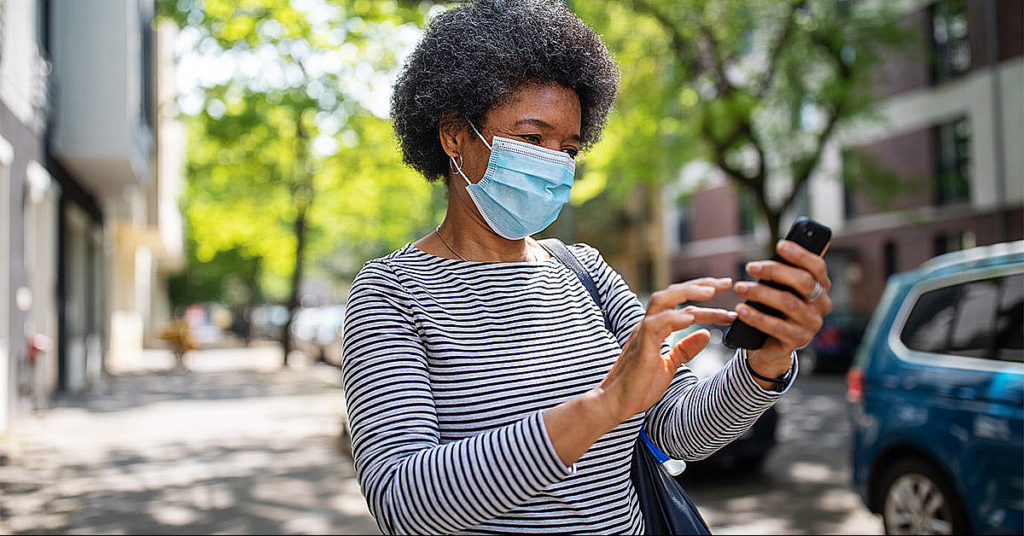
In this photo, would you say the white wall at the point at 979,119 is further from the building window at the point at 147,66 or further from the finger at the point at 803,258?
the finger at the point at 803,258

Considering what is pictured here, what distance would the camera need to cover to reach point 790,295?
54.2 inches

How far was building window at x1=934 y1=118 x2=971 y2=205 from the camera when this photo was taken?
847 inches

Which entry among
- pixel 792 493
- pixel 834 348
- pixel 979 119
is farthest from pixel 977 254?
pixel 979 119

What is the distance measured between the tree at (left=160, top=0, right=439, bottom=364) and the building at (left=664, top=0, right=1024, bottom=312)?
7948mm

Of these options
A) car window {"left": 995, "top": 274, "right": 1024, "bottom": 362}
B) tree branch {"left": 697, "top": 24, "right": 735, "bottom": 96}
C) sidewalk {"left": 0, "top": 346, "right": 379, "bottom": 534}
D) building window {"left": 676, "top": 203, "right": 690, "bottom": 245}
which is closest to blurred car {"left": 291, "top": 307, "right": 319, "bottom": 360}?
sidewalk {"left": 0, "top": 346, "right": 379, "bottom": 534}


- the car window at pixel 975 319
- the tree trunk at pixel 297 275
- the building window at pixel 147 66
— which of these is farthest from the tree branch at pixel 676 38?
the car window at pixel 975 319

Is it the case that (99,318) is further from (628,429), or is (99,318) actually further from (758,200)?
(628,429)

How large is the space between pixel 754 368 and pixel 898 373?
371 centimetres

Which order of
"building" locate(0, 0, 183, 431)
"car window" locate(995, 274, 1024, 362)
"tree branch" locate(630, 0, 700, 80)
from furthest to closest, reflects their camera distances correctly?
"tree branch" locate(630, 0, 700, 80)
"building" locate(0, 0, 183, 431)
"car window" locate(995, 274, 1024, 362)

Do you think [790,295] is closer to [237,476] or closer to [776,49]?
[237,476]

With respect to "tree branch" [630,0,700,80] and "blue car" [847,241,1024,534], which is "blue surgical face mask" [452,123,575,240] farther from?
"tree branch" [630,0,700,80]

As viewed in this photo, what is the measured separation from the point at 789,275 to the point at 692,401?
56 cm

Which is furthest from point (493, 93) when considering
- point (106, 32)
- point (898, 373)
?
point (106, 32)

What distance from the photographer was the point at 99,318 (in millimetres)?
20469
